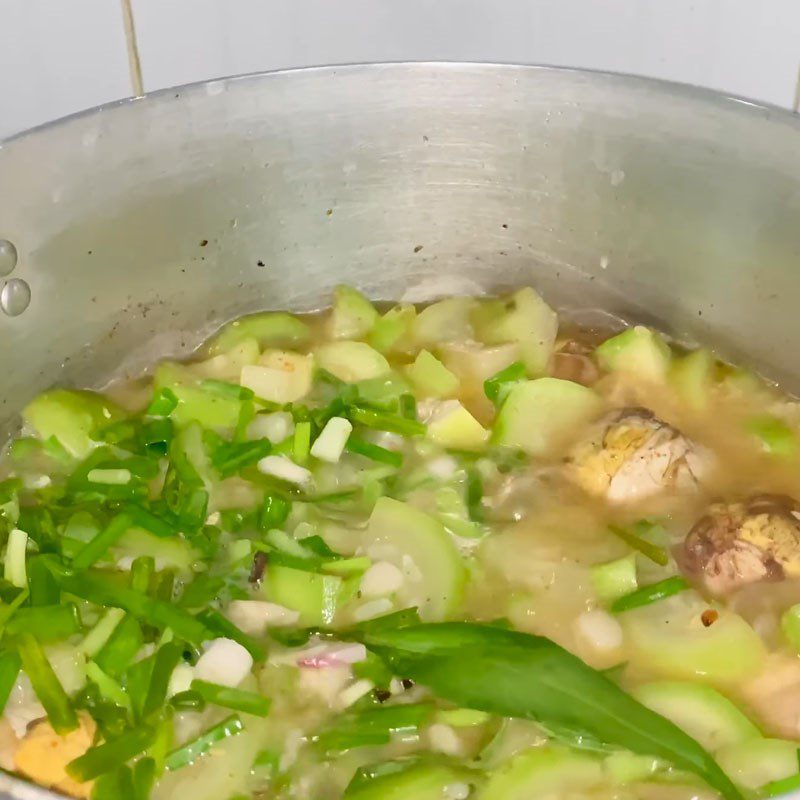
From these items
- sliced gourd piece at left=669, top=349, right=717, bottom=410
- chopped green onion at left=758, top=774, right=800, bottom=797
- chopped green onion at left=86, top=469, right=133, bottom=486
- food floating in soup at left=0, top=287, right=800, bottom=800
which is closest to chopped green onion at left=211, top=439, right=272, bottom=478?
food floating in soup at left=0, top=287, right=800, bottom=800

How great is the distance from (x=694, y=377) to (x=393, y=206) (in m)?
0.47

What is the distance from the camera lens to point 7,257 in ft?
3.74

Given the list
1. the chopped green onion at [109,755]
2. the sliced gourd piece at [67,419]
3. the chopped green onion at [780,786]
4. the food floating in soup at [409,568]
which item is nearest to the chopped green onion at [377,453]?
the food floating in soup at [409,568]

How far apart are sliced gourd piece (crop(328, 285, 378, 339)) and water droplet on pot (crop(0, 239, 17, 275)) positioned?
1.45 ft

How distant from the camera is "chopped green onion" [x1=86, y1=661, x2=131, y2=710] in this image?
974 mm

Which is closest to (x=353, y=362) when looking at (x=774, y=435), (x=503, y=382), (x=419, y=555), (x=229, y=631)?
(x=503, y=382)

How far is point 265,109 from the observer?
1.20m

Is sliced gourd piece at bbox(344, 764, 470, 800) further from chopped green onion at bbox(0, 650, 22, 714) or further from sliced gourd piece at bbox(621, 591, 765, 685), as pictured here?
chopped green onion at bbox(0, 650, 22, 714)

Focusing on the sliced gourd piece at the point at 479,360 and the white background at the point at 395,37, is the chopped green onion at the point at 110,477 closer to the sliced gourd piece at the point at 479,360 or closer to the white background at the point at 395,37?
the sliced gourd piece at the point at 479,360

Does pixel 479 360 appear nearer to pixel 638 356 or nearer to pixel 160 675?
pixel 638 356

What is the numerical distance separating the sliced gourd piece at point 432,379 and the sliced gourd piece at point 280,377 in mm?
144

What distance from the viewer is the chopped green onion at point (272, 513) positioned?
113 cm

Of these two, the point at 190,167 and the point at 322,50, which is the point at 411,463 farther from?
the point at 322,50

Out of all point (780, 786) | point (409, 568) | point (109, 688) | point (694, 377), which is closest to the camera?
point (780, 786)
